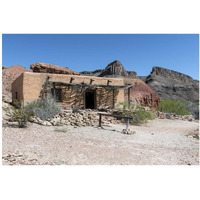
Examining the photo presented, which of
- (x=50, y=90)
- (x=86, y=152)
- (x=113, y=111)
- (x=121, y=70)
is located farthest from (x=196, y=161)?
(x=121, y=70)

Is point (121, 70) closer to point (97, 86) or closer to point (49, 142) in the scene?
point (97, 86)

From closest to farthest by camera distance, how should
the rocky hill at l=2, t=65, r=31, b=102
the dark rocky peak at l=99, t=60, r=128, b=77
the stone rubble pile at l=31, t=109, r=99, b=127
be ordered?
the stone rubble pile at l=31, t=109, r=99, b=127 → the rocky hill at l=2, t=65, r=31, b=102 → the dark rocky peak at l=99, t=60, r=128, b=77

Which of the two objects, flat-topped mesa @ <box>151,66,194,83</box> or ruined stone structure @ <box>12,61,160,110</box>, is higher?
flat-topped mesa @ <box>151,66,194,83</box>

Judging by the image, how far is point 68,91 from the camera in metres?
12.0

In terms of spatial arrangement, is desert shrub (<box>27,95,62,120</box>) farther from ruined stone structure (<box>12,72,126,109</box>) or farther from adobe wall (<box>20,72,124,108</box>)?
adobe wall (<box>20,72,124,108</box>)

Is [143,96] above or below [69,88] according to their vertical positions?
below

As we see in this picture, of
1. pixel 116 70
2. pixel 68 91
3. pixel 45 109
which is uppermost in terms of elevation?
pixel 116 70

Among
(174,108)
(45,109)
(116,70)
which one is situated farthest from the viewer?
(116,70)

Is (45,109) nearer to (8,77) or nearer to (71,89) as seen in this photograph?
(71,89)

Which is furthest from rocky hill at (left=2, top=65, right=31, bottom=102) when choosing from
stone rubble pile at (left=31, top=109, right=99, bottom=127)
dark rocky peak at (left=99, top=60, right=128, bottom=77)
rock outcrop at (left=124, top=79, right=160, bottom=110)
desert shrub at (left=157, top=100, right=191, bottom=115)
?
dark rocky peak at (left=99, top=60, right=128, bottom=77)

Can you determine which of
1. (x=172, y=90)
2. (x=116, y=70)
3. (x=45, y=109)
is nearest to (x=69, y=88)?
(x=45, y=109)

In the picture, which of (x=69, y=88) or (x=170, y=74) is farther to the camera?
(x=170, y=74)

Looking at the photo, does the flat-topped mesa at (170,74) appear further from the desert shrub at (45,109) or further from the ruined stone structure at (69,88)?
the desert shrub at (45,109)

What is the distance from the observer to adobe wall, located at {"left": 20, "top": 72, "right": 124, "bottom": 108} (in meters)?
10.7
